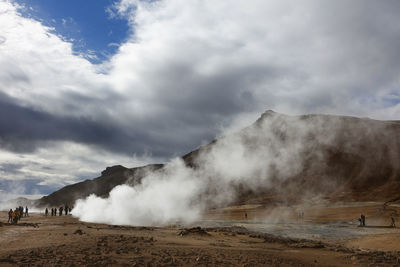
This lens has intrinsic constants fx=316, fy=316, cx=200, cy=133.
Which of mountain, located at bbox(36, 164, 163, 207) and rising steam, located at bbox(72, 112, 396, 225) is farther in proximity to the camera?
mountain, located at bbox(36, 164, 163, 207)

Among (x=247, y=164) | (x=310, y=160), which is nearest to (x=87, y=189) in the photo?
(x=247, y=164)

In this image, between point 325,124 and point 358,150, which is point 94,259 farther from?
point 325,124

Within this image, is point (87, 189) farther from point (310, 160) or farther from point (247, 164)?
point (310, 160)

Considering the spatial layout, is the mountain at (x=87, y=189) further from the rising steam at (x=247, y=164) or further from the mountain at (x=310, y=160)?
the mountain at (x=310, y=160)

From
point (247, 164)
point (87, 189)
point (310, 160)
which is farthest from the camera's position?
point (87, 189)

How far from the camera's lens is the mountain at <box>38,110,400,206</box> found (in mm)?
63625

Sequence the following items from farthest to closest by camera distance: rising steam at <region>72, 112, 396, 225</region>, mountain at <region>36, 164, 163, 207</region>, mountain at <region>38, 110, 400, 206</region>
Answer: mountain at <region>36, 164, 163, 207</region> → mountain at <region>38, 110, 400, 206</region> → rising steam at <region>72, 112, 396, 225</region>

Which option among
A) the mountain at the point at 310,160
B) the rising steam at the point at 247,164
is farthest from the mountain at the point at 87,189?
the mountain at the point at 310,160

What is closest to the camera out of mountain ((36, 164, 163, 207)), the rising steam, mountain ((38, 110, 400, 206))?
the rising steam

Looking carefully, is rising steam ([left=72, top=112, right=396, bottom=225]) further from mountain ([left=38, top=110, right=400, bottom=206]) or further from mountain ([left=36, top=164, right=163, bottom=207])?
mountain ([left=36, top=164, right=163, bottom=207])

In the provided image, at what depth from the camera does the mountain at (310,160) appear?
6362 centimetres


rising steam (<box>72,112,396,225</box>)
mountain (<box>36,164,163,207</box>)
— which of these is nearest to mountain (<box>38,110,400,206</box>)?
rising steam (<box>72,112,396,225</box>)

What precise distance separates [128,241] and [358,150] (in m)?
71.2

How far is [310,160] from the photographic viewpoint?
252ft
